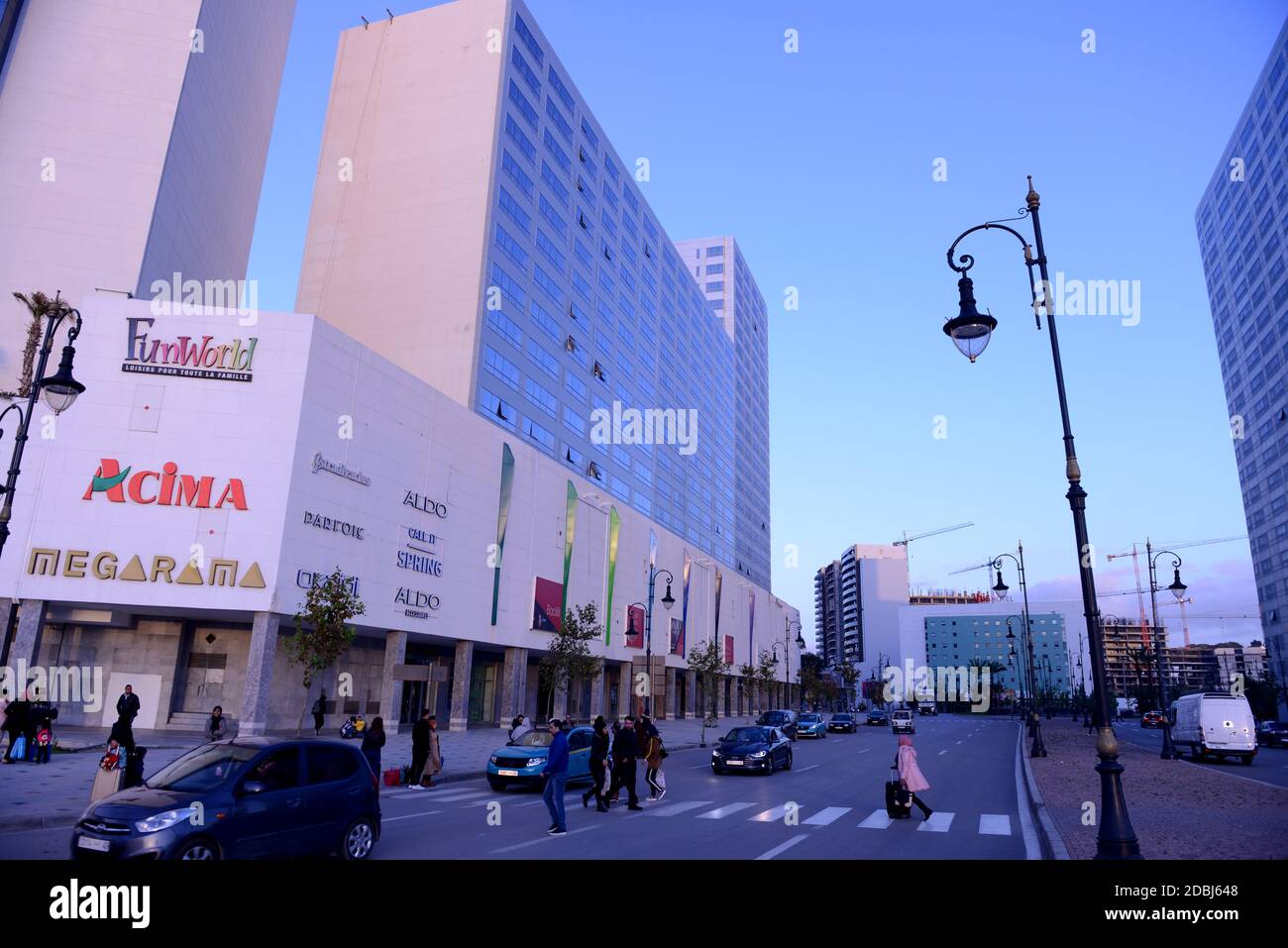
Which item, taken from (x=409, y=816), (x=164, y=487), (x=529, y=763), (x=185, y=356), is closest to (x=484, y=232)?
(x=185, y=356)

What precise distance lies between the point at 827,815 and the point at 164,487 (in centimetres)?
2721

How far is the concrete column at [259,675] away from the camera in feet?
93.6

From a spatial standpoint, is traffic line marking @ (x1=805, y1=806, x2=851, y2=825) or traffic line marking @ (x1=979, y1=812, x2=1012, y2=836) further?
traffic line marking @ (x1=805, y1=806, x2=851, y2=825)

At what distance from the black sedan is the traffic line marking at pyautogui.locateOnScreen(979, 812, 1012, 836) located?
29.5 ft

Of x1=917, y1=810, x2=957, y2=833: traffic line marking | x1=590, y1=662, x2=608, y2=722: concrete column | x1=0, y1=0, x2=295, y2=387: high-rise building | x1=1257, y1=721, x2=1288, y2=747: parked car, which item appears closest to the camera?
x1=917, y1=810, x2=957, y2=833: traffic line marking

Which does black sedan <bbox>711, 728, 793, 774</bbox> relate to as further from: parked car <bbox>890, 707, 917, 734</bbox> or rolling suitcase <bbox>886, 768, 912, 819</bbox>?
parked car <bbox>890, 707, 917, 734</bbox>

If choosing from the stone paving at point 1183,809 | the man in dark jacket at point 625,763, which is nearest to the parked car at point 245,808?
the man in dark jacket at point 625,763

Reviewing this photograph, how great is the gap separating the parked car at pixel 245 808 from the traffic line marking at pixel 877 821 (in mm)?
8623

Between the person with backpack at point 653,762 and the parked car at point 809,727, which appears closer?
the person with backpack at point 653,762

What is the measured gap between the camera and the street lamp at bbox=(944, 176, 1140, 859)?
920 centimetres

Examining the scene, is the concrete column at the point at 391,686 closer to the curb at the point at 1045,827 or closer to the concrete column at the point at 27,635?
the concrete column at the point at 27,635

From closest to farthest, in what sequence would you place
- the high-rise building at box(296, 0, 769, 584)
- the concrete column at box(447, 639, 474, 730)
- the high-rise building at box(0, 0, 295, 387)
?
the concrete column at box(447, 639, 474, 730) → the high-rise building at box(0, 0, 295, 387) → the high-rise building at box(296, 0, 769, 584)

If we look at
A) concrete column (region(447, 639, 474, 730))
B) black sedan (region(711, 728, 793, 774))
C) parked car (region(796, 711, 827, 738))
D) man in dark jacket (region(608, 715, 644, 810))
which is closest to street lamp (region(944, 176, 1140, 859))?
man in dark jacket (region(608, 715, 644, 810))

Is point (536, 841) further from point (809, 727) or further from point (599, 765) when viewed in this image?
point (809, 727)
